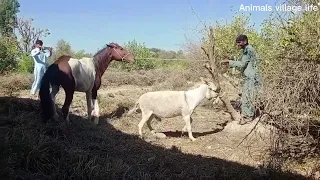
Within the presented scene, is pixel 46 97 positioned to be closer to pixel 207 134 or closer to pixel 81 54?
pixel 207 134

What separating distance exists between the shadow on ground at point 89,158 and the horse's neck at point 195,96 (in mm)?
1425

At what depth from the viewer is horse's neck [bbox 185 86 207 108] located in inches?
331

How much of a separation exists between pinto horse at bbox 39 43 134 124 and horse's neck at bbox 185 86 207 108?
2367 mm

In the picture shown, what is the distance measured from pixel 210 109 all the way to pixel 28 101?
5888mm

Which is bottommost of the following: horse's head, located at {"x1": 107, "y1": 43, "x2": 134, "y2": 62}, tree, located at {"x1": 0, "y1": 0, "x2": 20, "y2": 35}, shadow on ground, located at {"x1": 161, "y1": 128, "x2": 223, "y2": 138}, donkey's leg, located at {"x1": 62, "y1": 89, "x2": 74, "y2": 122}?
shadow on ground, located at {"x1": 161, "y1": 128, "x2": 223, "y2": 138}

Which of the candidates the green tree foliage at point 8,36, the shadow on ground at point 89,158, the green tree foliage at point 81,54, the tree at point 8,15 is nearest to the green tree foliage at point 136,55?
the green tree foliage at point 81,54

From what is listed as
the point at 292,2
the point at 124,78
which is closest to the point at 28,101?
the point at 292,2

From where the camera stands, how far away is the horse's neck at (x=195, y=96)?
841 centimetres

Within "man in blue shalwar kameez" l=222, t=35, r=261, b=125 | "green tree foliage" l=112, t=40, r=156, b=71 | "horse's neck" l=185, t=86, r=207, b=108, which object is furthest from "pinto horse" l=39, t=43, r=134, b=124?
"green tree foliage" l=112, t=40, r=156, b=71

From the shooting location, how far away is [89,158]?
504cm

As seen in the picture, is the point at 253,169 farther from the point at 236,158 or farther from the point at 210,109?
the point at 210,109

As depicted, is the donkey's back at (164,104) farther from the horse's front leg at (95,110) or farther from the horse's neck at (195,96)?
the horse's front leg at (95,110)

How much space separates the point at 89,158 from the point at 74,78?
373cm

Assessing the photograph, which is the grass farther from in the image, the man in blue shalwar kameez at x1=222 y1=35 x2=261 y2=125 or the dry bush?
the man in blue shalwar kameez at x1=222 y1=35 x2=261 y2=125
